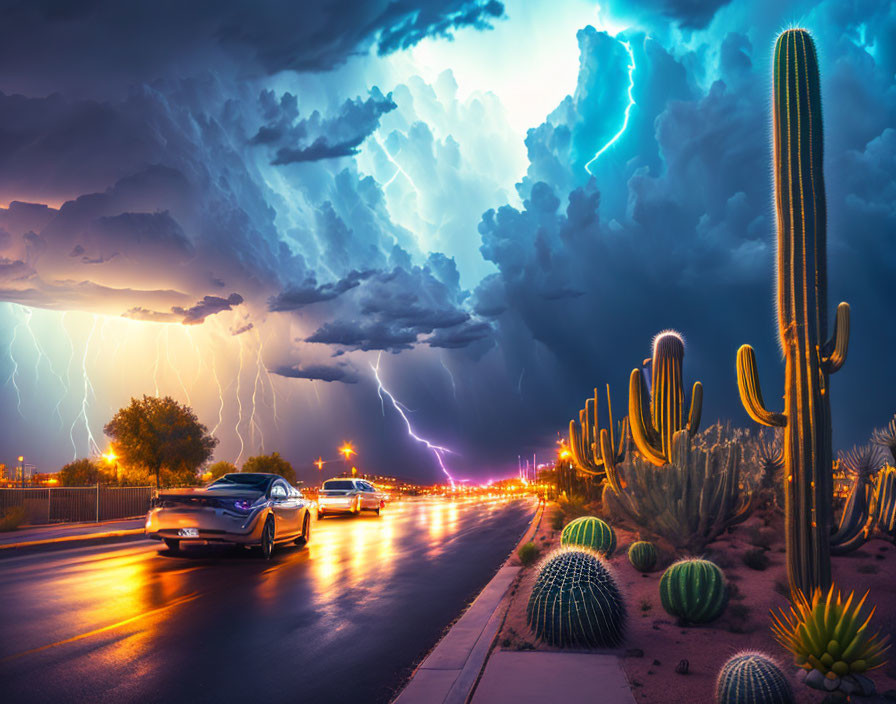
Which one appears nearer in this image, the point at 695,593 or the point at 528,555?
the point at 695,593

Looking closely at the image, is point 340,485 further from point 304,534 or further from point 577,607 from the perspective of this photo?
point 577,607

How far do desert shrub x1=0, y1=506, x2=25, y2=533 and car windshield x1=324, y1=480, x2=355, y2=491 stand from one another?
1114 centimetres

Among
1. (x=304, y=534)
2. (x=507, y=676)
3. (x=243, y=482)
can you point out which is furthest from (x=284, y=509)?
(x=507, y=676)

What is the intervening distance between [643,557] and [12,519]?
20856mm

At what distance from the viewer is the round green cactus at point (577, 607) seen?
281 inches

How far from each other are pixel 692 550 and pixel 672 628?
5211 mm

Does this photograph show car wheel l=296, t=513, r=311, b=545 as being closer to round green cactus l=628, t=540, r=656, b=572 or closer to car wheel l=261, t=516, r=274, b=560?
car wheel l=261, t=516, r=274, b=560

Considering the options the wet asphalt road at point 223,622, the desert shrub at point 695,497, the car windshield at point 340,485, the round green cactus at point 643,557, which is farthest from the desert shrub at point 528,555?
the car windshield at point 340,485

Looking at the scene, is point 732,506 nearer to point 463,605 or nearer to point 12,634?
point 463,605

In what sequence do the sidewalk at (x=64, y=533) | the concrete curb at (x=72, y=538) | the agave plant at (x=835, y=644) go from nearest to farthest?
the agave plant at (x=835, y=644) < the concrete curb at (x=72, y=538) < the sidewalk at (x=64, y=533)

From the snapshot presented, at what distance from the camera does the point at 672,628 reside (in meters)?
8.05

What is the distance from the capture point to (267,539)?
48.8ft

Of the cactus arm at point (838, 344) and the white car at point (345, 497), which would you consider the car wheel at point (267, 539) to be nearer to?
the cactus arm at point (838, 344)

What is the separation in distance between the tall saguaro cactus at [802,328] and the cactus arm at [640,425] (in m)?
5.59
